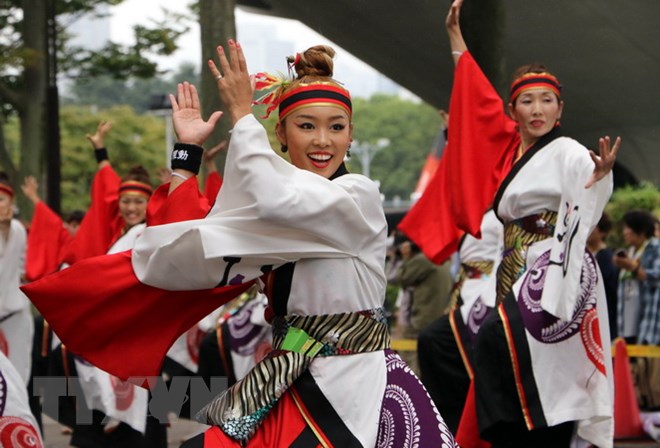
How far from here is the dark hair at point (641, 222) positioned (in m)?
8.06

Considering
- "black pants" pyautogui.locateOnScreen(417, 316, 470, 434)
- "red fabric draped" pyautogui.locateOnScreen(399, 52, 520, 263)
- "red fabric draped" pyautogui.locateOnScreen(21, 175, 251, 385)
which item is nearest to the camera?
"red fabric draped" pyautogui.locateOnScreen(21, 175, 251, 385)

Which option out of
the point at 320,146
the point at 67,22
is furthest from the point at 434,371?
the point at 67,22

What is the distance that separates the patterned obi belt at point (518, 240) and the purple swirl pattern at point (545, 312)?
15cm

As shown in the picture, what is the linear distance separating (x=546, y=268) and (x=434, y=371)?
1.49 metres

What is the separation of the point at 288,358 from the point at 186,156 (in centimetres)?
67

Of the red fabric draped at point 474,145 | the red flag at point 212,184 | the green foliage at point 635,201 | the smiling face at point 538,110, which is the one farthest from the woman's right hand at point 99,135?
the green foliage at point 635,201

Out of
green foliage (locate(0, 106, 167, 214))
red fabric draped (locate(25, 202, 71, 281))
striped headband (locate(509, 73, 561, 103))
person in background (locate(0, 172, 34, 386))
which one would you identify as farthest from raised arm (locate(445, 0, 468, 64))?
green foliage (locate(0, 106, 167, 214))

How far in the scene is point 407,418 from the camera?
340 centimetres

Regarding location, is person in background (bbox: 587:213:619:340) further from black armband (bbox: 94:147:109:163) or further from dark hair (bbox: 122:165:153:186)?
black armband (bbox: 94:147:109:163)

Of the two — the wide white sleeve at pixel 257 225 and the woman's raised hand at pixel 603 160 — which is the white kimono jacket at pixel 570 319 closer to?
the woman's raised hand at pixel 603 160

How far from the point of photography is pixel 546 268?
5.14m

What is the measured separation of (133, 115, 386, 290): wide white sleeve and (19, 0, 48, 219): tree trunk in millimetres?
5859

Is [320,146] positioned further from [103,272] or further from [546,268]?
[546,268]

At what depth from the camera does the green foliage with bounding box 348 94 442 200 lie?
65.2m
